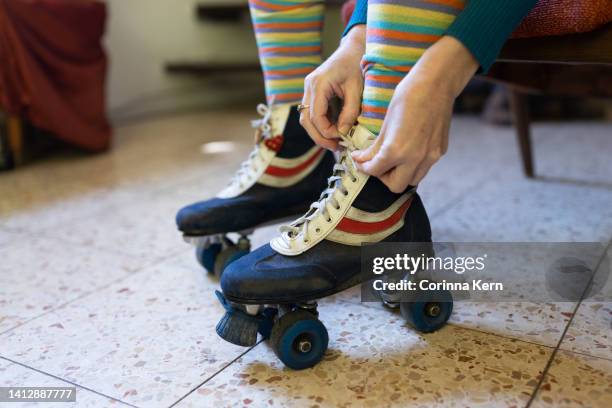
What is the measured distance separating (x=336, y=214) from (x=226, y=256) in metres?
0.26

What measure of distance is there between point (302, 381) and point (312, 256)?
0.42 ft

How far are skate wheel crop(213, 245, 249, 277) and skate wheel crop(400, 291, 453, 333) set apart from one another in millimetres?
260

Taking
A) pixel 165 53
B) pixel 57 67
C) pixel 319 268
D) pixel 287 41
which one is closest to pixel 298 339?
pixel 319 268

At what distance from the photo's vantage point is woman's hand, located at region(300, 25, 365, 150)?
66 cm

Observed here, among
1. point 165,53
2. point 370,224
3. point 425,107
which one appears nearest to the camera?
point 425,107

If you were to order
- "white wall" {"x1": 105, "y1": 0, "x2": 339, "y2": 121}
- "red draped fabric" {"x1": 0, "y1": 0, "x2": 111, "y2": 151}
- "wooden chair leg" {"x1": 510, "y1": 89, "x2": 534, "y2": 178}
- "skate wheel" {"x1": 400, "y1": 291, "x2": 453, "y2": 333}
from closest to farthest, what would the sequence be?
1. "skate wheel" {"x1": 400, "y1": 291, "x2": 453, "y2": 333}
2. "wooden chair leg" {"x1": 510, "y1": 89, "x2": 534, "y2": 178}
3. "red draped fabric" {"x1": 0, "y1": 0, "x2": 111, "y2": 151}
4. "white wall" {"x1": 105, "y1": 0, "x2": 339, "y2": 121}

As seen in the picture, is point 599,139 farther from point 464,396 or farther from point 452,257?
point 464,396

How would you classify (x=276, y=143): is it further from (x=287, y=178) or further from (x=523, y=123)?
(x=523, y=123)

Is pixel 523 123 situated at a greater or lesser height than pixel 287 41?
lesser

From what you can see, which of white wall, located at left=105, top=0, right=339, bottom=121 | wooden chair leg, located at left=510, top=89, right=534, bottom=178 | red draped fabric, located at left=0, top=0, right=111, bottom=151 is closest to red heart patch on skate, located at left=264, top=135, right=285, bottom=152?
wooden chair leg, located at left=510, top=89, right=534, bottom=178

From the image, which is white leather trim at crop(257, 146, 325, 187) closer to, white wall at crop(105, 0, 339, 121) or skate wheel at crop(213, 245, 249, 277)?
skate wheel at crop(213, 245, 249, 277)

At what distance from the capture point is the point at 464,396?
1.84 feet

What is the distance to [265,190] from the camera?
0.82 meters

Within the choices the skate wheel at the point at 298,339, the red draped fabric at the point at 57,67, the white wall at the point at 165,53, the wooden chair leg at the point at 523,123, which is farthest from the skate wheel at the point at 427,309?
the white wall at the point at 165,53
